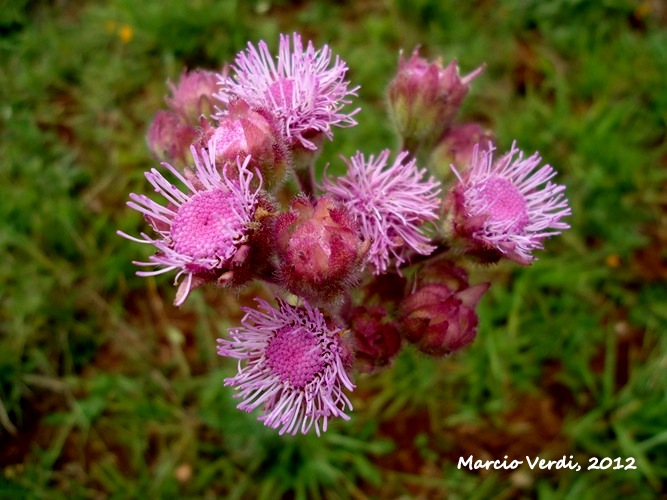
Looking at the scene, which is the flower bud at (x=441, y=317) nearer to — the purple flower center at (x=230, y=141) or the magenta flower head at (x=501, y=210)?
the magenta flower head at (x=501, y=210)

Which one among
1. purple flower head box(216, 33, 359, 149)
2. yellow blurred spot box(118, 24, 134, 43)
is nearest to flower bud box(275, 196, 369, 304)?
purple flower head box(216, 33, 359, 149)

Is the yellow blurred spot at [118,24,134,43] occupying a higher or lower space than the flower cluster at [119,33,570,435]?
higher

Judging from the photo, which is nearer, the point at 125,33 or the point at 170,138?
the point at 170,138

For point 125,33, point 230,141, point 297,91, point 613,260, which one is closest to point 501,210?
point 297,91

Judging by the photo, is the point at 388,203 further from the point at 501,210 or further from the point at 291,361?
the point at 291,361

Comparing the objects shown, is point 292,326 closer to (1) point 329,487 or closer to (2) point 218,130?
(2) point 218,130

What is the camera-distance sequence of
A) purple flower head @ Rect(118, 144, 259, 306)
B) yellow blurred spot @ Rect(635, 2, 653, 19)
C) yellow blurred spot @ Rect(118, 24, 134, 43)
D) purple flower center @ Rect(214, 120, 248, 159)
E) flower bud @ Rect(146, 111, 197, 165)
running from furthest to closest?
yellow blurred spot @ Rect(635, 2, 653, 19)
yellow blurred spot @ Rect(118, 24, 134, 43)
flower bud @ Rect(146, 111, 197, 165)
purple flower center @ Rect(214, 120, 248, 159)
purple flower head @ Rect(118, 144, 259, 306)

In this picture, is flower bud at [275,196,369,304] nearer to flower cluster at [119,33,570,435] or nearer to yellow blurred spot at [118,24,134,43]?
flower cluster at [119,33,570,435]

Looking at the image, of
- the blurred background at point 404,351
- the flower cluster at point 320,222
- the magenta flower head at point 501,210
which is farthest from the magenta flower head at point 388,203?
the blurred background at point 404,351
